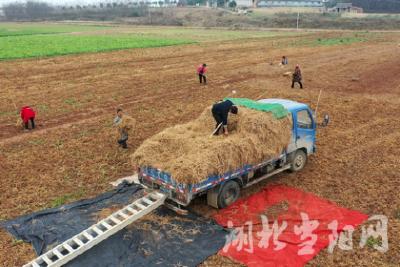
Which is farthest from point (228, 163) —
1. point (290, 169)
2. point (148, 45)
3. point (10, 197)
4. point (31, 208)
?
point (148, 45)

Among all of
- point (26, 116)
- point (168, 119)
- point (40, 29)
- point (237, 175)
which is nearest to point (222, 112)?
point (237, 175)

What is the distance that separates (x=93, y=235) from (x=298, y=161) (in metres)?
6.80

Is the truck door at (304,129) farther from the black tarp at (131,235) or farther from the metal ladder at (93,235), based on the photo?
the metal ladder at (93,235)

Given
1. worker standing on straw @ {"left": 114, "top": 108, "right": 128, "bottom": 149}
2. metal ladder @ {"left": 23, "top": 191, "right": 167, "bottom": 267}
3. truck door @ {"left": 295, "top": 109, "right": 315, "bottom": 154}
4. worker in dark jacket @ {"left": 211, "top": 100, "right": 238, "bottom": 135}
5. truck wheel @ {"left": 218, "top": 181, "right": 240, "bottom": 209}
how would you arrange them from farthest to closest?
1. worker standing on straw @ {"left": 114, "top": 108, "right": 128, "bottom": 149}
2. truck door @ {"left": 295, "top": 109, "right": 315, "bottom": 154}
3. worker in dark jacket @ {"left": 211, "top": 100, "right": 238, "bottom": 135}
4. truck wheel @ {"left": 218, "top": 181, "right": 240, "bottom": 209}
5. metal ladder @ {"left": 23, "top": 191, "right": 167, "bottom": 267}

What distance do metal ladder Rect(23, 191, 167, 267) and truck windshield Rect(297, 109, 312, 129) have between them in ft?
16.5

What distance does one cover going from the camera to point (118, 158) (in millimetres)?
13812

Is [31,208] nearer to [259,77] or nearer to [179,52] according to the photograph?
[259,77]

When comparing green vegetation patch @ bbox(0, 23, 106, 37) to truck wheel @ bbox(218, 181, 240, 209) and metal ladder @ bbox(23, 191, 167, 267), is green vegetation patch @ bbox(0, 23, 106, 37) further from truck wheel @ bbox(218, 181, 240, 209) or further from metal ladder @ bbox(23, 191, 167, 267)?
truck wheel @ bbox(218, 181, 240, 209)

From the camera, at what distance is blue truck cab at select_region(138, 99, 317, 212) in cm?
935

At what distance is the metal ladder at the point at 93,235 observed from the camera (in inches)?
310

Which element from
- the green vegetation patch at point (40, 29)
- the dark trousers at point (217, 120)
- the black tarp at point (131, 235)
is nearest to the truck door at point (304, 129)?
the dark trousers at point (217, 120)

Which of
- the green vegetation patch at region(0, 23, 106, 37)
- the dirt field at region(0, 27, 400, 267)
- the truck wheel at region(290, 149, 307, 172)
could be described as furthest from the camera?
the green vegetation patch at region(0, 23, 106, 37)

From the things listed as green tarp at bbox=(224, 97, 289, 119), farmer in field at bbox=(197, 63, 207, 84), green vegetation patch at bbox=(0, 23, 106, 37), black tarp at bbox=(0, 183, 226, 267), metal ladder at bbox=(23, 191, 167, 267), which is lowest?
black tarp at bbox=(0, 183, 226, 267)

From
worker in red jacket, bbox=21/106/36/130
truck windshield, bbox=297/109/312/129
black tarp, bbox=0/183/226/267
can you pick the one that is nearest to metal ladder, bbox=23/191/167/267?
black tarp, bbox=0/183/226/267
